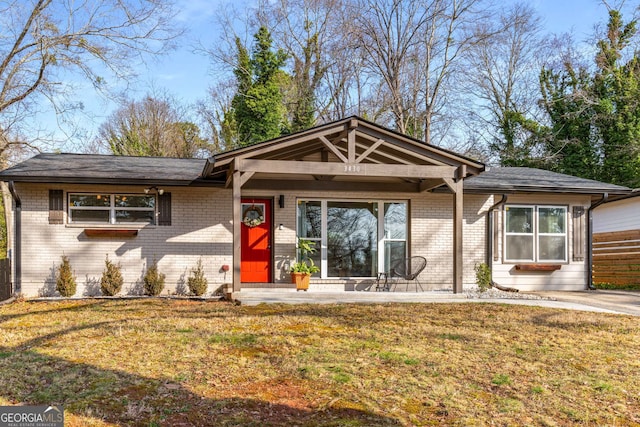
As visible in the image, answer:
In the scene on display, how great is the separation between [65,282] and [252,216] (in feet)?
13.5

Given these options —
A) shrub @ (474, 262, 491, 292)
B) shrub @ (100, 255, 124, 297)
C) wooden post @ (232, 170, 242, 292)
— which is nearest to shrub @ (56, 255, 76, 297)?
shrub @ (100, 255, 124, 297)

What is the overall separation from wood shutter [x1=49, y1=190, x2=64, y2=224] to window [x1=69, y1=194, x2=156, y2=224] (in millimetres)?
193

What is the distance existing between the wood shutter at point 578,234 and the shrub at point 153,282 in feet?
32.6

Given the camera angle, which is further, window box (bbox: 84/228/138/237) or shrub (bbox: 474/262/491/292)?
shrub (bbox: 474/262/491/292)

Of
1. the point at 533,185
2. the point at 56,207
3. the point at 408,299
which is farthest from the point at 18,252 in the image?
the point at 533,185

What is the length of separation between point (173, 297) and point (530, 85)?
73.2ft

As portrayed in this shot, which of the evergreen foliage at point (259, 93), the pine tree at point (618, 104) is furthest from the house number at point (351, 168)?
the pine tree at point (618, 104)

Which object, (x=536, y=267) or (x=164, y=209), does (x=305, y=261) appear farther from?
(x=536, y=267)

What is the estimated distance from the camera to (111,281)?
10445mm

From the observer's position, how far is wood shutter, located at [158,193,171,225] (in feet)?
36.3

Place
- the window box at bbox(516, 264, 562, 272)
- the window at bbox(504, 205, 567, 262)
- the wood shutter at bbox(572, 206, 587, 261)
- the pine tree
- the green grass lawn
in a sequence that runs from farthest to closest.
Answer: the pine tree → the wood shutter at bbox(572, 206, 587, 261) → the window at bbox(504, 205, 567, 262) → the window box at bbox(516, 264, 562, 272) → the green grass lawn

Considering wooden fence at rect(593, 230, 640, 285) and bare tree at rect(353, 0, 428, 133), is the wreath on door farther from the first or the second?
bare tree at rect(353, 0, 428, 133)

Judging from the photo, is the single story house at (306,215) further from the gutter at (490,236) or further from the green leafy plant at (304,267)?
the green leafy plant at (304,267)

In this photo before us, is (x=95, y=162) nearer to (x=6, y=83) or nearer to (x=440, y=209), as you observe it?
(x=6, y=83)
